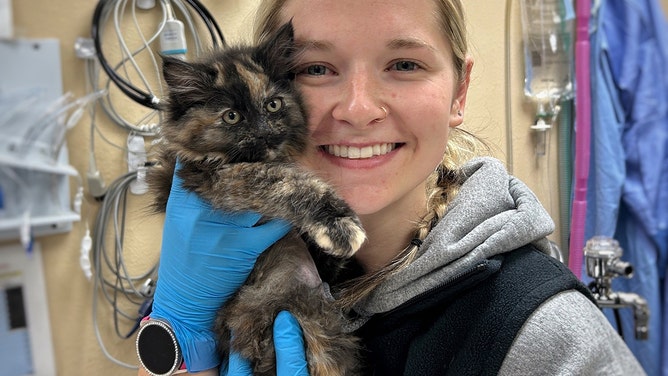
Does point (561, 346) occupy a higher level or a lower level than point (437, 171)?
lower

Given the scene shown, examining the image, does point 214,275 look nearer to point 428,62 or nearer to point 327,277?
point 327,277

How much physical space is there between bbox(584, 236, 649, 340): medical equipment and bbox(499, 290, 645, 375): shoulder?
Result: 1.43 feet

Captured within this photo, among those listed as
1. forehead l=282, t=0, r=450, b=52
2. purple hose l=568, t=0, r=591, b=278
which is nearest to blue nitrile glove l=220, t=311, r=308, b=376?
forehead l=282, t=0, r=450, b=52

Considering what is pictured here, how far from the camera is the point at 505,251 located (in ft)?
3.09

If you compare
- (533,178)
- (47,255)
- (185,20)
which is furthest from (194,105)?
(533,178)

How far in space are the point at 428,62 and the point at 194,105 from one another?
0.57m

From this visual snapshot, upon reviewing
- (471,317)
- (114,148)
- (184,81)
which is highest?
(184,81)

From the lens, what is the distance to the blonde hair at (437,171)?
1033 millimetres

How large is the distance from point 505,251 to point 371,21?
58cm

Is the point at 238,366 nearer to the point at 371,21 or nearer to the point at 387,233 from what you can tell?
the point at 387,233

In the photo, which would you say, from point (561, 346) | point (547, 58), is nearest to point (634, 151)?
point (561, 346)

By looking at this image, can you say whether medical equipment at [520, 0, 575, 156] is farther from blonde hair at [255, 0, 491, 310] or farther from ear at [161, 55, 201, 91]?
ear at [161, 55, 201, 91]

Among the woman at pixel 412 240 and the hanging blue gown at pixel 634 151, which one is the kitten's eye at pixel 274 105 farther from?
the hanging blue gown at pixel 634 151

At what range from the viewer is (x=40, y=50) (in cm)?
41
